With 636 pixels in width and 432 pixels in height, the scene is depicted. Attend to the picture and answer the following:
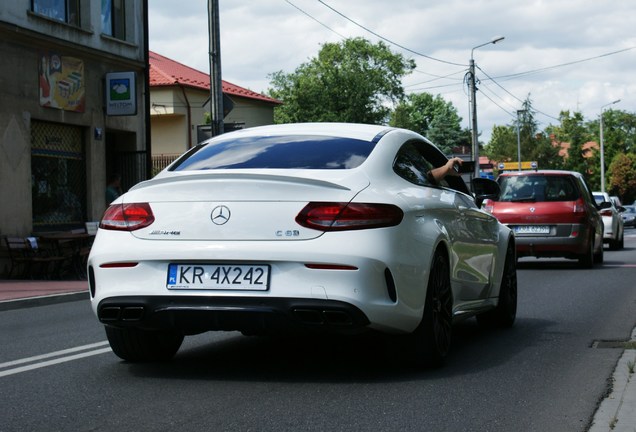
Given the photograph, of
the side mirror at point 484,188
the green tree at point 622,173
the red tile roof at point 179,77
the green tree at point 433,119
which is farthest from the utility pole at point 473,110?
the green tree at point 622,173

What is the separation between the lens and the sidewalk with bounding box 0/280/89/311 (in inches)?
529

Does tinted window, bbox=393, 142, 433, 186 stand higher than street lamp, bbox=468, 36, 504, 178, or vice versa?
street lamp, bbox=468, 36, 504, 178

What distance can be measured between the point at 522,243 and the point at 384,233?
1251cm

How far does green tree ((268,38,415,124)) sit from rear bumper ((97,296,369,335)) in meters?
71.8

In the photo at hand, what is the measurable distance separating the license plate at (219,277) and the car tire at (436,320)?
42.3 inches

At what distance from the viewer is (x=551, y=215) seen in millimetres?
17859

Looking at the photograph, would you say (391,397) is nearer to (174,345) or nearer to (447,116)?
(174,345)

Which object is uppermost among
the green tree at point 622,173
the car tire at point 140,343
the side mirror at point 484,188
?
the green tree at point 622,173

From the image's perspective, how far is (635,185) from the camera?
113m

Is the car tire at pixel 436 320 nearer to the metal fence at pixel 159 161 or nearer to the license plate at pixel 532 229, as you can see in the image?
the license plate at pixel 532 229

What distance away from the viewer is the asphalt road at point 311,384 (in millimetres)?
5091

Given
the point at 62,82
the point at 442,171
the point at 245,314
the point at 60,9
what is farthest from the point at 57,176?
the point at 245,314

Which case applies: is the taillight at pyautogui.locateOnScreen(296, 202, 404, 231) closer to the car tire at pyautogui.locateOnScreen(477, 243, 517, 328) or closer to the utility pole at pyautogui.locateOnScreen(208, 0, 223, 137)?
the car tire at pyautogui.locateOnScreen(477, 243, 517, 328)

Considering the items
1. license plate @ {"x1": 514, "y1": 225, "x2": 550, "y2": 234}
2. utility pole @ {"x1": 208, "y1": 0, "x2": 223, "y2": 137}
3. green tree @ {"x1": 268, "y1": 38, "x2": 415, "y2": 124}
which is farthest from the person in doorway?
green tree @ {"x1": 268, "y1": 38, "x2": 415, "y2": 124}
